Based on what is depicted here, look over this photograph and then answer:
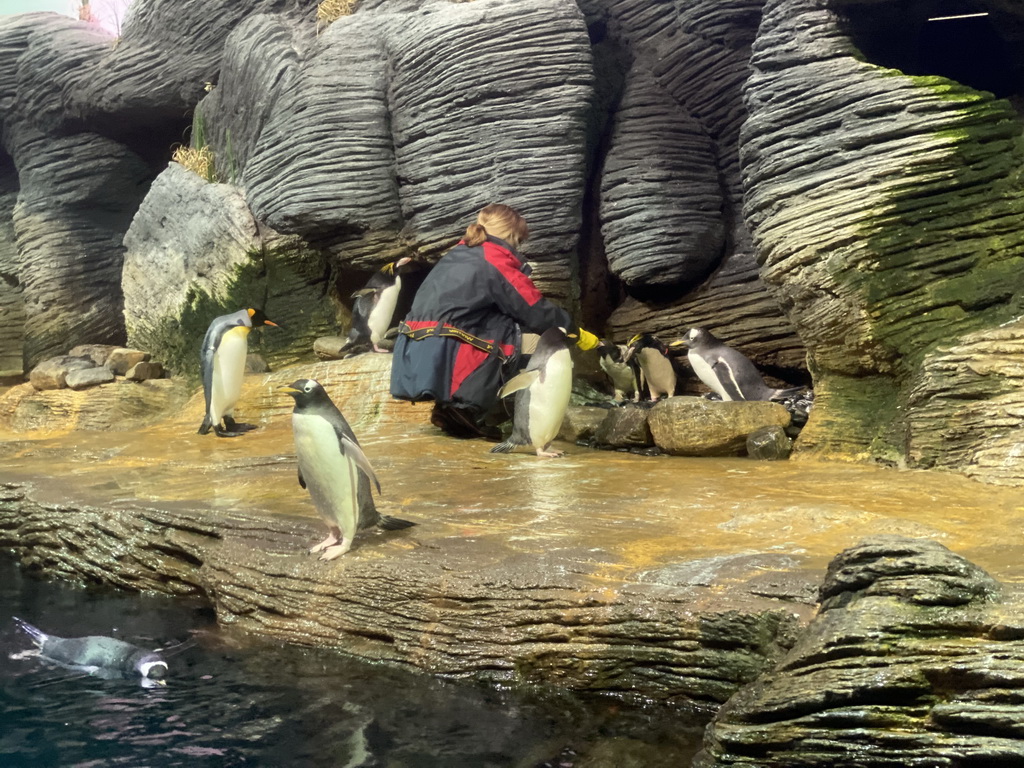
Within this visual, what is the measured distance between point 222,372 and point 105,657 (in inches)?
A: 160

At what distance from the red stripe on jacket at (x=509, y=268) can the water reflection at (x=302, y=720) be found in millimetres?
3102

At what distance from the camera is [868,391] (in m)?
5.17

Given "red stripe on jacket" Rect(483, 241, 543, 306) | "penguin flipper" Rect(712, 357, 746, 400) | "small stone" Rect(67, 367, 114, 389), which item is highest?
"red stripe on jacket" Rect(483, 241, 543, 306)

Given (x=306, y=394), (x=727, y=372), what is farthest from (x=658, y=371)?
(x=306, y=394)

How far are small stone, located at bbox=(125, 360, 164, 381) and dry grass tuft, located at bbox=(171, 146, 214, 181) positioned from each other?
1965 millimetres

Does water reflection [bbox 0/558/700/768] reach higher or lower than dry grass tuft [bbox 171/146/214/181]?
lower

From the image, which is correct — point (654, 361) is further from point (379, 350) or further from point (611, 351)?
point (379, 350)

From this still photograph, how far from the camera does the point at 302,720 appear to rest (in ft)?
8.61

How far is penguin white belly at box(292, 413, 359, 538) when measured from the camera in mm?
3350

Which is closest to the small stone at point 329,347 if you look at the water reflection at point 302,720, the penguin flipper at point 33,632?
the penguin flipper at point 33,632

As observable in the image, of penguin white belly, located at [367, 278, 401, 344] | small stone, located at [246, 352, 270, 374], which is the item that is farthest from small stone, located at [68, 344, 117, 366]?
penguin white belly, located at [367, 278, 401, 344]

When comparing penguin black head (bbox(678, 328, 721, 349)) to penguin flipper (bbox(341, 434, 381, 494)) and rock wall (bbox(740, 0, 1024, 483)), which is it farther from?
penguin flipper (bbox(341, 434, 381, 494))

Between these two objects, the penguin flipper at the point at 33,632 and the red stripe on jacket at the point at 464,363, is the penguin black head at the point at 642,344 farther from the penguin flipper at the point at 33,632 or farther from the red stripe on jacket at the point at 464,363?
the penguin flipper at the point at 33,632

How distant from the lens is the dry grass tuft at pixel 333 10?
8945 mm
